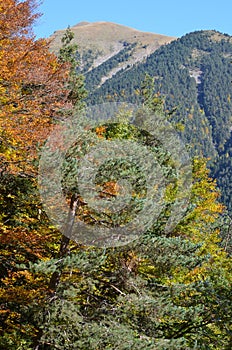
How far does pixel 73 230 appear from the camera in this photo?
10867 millimetres

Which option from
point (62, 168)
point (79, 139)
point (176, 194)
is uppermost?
point (79, 139)

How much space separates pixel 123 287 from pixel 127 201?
8.31ft

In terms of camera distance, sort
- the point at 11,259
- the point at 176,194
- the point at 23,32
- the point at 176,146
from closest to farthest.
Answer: the point at 11,259 → the point at 23,32 → the point at 176,194 → the point at 176,146

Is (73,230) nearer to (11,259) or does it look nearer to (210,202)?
(11,259)

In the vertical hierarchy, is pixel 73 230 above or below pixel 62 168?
below

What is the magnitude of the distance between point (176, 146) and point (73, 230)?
1087cm

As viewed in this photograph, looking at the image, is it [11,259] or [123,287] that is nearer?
[123,287]

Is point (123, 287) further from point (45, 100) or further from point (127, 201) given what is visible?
point (45, 100)

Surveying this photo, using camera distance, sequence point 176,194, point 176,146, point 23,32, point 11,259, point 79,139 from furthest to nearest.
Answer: point 176,146 < point 176,194 < point 23,32 < point 11,259 < point 79,139

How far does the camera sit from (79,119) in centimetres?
1106

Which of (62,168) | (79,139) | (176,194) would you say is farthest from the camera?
(176,194)

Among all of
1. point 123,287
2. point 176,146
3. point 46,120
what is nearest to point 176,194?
point 176,146

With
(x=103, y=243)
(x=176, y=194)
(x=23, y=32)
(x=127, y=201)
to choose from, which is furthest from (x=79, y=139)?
(x=176, y=194)

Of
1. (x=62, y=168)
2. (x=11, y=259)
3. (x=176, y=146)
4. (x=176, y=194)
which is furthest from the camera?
(x=176, y=146)
